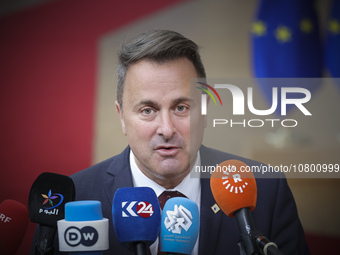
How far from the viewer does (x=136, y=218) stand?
1.20 metres

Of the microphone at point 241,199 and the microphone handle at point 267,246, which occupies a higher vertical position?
the microphone at point 241,199

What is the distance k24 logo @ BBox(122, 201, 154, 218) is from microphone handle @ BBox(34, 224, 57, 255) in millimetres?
248

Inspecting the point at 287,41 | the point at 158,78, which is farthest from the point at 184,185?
the point at 287,41

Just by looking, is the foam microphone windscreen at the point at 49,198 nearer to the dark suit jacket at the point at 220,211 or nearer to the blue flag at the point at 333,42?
the dark suit jacket at the point at 220,211

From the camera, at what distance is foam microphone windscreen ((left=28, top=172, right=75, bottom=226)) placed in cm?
128

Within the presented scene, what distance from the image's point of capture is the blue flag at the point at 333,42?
289cm

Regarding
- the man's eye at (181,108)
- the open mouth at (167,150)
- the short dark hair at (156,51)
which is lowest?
the open mouth at (167,150)

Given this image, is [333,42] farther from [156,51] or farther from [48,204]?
[48,204]

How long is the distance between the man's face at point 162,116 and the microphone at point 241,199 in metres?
0.38

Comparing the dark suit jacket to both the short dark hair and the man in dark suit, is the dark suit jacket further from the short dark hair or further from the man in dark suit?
the short dark hair

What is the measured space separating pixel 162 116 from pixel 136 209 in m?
0.55

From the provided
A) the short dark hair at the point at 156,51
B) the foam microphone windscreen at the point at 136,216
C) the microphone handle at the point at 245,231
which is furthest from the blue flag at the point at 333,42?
the foam microphone windscreen at the point at 136,216

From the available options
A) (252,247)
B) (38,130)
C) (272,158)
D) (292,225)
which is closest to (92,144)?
(38,130)

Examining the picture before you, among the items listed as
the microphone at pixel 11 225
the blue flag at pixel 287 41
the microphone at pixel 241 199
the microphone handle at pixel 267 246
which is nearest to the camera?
the microphone handle at pixel 267 246
